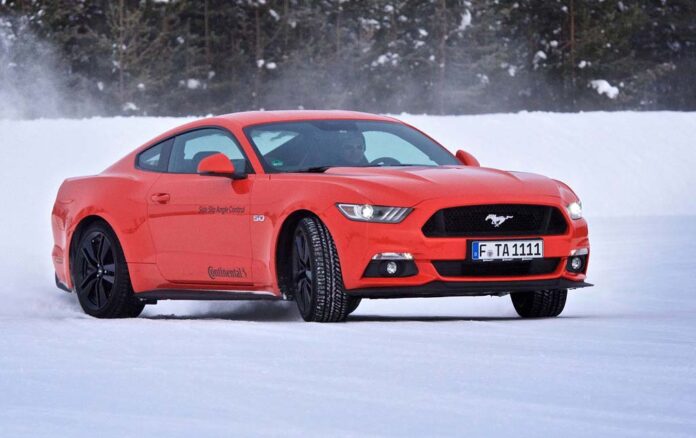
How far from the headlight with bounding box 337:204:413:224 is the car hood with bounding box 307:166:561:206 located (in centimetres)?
4

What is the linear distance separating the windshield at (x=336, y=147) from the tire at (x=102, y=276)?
1.31 m

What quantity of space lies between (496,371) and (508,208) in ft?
8.51

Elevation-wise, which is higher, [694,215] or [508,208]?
[508,208]

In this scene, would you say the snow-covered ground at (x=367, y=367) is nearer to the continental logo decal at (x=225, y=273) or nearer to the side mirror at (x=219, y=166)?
the continental logo decal at (x=225, y=273)

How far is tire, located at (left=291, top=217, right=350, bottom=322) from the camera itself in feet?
26.3

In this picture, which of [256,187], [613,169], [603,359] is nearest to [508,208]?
[256,187]

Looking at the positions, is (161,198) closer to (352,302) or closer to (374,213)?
(352,302)

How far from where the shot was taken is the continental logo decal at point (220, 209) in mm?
8766

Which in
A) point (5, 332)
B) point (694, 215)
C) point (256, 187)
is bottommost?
point (694, 215)

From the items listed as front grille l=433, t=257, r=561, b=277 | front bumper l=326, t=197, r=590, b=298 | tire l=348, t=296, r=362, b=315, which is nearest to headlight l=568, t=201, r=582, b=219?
front grille l=433, t=257, r=561, b=277

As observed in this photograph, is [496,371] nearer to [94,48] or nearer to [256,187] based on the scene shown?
[256,187]

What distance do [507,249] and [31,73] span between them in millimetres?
46706

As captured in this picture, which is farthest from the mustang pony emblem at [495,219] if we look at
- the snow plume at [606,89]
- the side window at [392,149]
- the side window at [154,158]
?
the snow plume at [606,89]

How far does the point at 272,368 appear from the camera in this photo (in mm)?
5969
